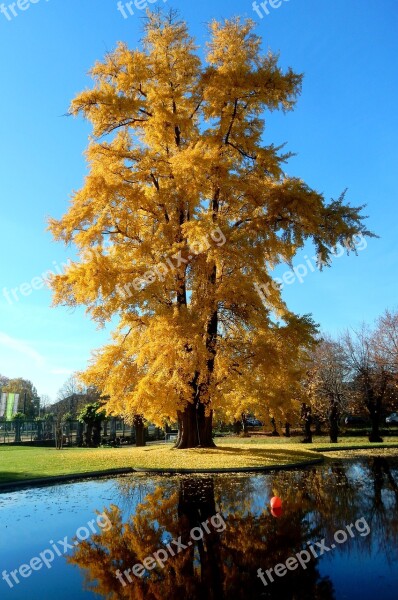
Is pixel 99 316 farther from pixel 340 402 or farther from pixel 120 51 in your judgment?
pixel 340 402

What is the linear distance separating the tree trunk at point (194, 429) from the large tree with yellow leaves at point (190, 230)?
0.06 meters

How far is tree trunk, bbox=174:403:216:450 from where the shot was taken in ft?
60.0

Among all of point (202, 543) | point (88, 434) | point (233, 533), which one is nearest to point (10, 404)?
point (88, 434)

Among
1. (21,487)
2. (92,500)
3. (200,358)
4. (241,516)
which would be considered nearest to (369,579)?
(241,516)

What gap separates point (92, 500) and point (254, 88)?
588 inches

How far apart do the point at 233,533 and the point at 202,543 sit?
0.56 metres

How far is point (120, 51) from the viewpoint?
707 inches

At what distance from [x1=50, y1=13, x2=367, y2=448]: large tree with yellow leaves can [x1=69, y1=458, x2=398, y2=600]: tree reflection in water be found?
19.3 ft

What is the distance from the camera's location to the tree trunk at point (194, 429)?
18297 millimetres

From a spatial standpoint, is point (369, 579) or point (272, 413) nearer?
point (369, 579)

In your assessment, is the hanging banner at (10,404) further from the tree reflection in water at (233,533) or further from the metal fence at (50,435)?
the tree reflection in water at (233,533)

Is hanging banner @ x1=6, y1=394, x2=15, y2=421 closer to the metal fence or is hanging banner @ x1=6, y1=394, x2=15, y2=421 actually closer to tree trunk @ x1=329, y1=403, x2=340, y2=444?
the metal fence

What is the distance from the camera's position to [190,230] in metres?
15.0

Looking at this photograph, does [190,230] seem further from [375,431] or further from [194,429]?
[375,431]
